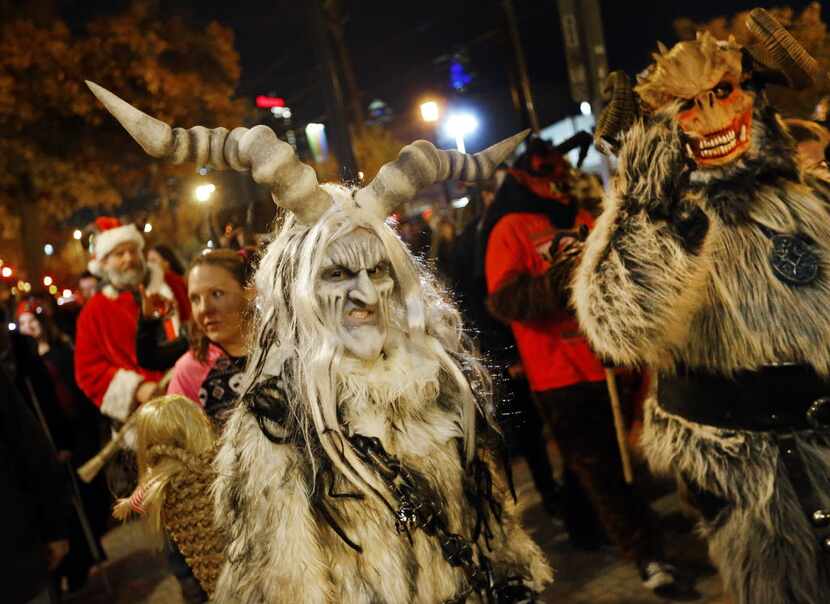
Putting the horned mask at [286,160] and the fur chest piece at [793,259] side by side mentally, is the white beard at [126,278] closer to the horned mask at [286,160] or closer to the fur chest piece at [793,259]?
the horned mask at [286,160]

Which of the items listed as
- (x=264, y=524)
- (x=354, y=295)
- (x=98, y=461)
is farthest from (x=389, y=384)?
(x=98, y=461)

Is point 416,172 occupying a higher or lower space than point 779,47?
→ lower

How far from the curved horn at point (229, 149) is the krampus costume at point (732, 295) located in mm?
1316

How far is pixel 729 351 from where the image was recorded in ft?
9.30

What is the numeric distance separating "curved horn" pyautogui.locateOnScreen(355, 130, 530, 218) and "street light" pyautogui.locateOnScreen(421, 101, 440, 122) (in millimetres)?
14647

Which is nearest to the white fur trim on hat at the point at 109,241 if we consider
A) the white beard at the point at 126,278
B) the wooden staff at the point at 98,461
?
the white beard at the point at 126,278

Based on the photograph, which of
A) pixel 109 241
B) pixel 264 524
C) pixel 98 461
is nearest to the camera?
pixel 264 524

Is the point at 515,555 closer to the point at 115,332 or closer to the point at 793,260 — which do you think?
the point at 793,260

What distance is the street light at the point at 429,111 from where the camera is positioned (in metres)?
16.7

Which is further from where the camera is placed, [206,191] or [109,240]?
[206,191]

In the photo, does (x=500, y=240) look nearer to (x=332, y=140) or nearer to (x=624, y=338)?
(x=624, y=338)

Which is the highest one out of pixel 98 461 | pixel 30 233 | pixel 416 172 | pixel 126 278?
pixel 30 233

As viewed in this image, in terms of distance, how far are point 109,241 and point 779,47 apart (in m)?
4.24

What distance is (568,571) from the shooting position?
15.1ft
